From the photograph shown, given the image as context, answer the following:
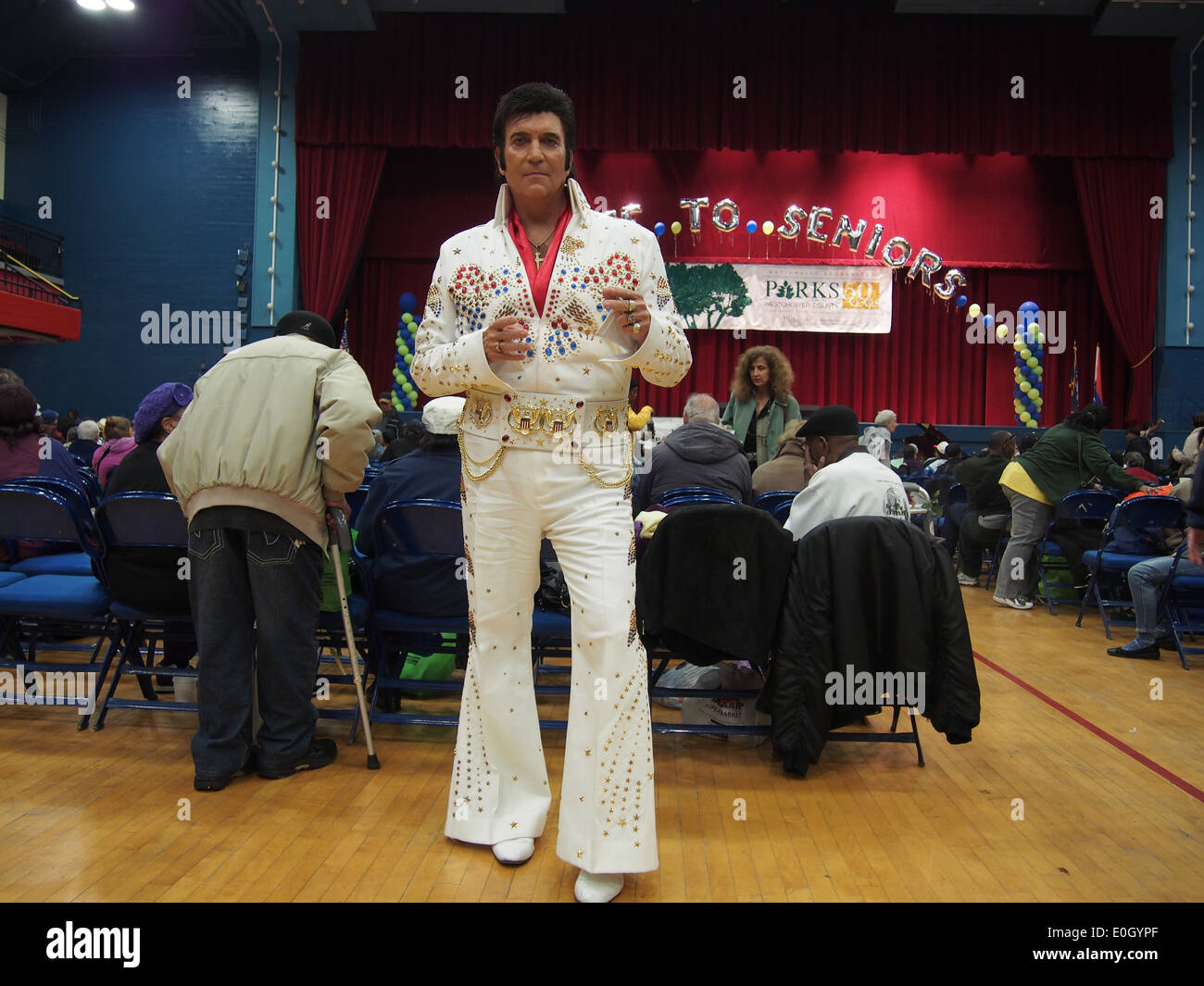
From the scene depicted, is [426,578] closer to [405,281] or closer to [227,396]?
[227,396]

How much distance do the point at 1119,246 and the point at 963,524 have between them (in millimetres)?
5827

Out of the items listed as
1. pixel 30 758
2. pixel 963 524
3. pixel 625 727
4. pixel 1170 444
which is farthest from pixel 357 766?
pixel 1170 444

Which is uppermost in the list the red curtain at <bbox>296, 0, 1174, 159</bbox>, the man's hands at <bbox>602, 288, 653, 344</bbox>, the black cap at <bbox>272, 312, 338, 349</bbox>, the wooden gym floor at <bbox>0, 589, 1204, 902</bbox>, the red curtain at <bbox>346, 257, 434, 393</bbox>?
the red curtain at <bbox>296, 0, 1174, 159</bbox>

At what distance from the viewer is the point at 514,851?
86.5 inches

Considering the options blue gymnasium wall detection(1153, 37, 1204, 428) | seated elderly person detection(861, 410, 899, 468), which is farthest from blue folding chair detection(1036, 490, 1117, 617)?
blue gymnasium wall detection(1153, 37, 1204, 428)

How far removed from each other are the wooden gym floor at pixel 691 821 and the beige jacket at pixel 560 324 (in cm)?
104

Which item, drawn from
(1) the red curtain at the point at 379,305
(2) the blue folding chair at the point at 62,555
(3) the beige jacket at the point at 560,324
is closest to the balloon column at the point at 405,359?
(1) the red curtain at the point at 379,305

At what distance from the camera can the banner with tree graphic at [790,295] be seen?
38.3ft

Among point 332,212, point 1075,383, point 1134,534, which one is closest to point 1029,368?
point 1075,383

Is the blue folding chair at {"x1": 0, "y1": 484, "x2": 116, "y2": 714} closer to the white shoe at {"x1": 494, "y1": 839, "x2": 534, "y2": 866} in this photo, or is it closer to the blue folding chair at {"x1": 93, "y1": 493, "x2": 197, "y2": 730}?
the blue folding chair at {"x1": 93, "y1": 493, "x2": 197, "y2": 730}

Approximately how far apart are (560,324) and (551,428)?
23 centimetres

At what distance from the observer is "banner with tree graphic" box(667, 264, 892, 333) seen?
11688 mm

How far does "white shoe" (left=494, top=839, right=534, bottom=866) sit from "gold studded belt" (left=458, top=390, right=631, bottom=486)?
33.3 inches

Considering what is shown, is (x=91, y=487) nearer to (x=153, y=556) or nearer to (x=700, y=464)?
(x=153, y=556)
